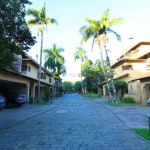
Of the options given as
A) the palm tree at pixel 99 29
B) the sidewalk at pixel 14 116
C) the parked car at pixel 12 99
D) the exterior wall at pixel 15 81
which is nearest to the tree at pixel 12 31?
the sidewalk at pixel 14 116

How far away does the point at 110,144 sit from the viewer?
522 centimetres

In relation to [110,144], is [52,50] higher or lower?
higher

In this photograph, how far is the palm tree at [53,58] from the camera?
125 feet

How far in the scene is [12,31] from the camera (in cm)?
631

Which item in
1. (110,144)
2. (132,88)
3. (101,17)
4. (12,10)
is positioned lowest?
(110,144)

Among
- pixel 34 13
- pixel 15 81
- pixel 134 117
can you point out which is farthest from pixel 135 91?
pixel 34 13

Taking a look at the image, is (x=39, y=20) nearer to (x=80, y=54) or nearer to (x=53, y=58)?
(x=53, y=58)

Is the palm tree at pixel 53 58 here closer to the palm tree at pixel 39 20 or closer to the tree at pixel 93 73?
the tree at pixel 93 73

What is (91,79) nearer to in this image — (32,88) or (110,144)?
(32,88)

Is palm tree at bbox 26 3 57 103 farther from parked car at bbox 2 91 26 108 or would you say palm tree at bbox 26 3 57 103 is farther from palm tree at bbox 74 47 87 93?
palm tree at bbox 74 47 87 93

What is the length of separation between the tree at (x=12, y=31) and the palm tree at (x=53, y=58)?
31.2 metres

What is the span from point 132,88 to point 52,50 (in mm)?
23075

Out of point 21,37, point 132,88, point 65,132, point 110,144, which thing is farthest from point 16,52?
point 132,88

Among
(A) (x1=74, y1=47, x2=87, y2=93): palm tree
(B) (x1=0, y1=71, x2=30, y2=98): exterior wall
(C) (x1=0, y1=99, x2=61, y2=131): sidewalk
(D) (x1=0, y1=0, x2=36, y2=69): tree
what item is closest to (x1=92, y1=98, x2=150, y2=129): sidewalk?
(C) (x1=0, y1=99, x2=61, y2=131): sidewalk
